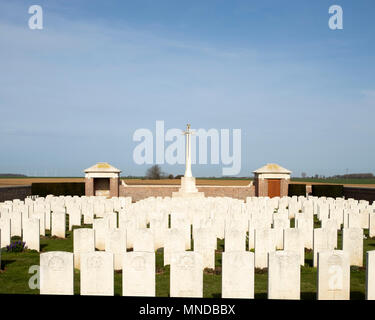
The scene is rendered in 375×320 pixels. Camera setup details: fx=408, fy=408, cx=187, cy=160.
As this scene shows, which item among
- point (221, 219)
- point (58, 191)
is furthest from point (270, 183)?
point (221, 219)

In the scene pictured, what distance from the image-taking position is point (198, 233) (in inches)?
342

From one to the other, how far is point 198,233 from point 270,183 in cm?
2148

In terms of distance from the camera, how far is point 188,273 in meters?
5.95

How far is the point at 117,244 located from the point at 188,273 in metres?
2.88

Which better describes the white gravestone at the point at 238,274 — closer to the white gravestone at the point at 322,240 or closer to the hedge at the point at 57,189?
the white gravestone at the point at 322,240

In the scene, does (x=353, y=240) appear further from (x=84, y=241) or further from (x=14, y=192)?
(x=14, y=192)

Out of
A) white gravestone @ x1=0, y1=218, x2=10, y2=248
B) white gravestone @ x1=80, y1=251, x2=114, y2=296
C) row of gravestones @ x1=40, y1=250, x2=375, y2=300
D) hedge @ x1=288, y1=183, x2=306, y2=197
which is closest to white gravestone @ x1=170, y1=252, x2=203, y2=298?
row of gravestones @ x1=40, y1=250, x2=375, y2=300

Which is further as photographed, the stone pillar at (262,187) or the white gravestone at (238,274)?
the stone pillar at (262,187)

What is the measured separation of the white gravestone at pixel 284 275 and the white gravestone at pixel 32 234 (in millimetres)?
6957

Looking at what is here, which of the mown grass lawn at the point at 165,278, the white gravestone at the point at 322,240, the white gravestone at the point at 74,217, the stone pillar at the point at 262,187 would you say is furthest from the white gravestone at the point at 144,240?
the stone pillar at the point at 262,187

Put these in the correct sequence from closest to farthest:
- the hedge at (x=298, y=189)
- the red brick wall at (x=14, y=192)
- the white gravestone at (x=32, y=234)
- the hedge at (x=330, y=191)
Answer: the white gravestone at (x=32, y=234)
the red brick wall at (x=14, y=192)
the hedge at (x=330, y=191)
the hedge at (x=298, y=189)

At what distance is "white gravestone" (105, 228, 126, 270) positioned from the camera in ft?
27.5

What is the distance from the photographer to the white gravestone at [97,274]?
19.5 ft

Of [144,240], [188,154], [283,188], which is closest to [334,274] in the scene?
[144,240]
